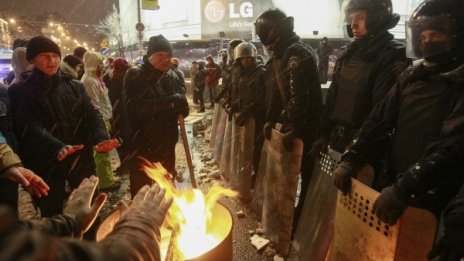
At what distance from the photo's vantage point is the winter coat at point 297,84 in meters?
3.70

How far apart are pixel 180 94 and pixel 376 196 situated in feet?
10.0

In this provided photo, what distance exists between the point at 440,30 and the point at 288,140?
1741mm

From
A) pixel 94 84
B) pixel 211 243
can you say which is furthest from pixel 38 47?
pixel 211 243

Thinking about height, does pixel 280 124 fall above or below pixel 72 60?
below

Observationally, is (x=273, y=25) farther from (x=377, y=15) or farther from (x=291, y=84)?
(x=377, y=15)

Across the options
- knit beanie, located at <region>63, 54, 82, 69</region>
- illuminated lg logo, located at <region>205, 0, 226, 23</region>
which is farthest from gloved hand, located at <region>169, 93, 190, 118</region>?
illuminated lg logo, located at <region>205, 0, 226, 23</region>

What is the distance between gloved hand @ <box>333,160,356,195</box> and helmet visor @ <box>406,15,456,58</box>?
3.42 feet

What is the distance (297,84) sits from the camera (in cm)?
369

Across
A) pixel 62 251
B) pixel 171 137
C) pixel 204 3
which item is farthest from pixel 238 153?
pixel 204 3

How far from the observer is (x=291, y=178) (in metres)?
3.52

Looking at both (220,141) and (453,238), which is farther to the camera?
(220,141)

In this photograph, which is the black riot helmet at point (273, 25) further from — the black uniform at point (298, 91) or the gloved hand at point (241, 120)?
the gloved hand at point (241, 120)

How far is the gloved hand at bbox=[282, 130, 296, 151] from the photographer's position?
3.53m

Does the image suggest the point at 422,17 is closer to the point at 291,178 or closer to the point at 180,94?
the point at 291,178
